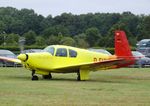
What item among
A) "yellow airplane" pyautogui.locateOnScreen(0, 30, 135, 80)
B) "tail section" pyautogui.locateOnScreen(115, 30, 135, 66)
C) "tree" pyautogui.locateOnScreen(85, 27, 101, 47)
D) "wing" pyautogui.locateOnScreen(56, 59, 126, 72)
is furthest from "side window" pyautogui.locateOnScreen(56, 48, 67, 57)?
"tree" pyautogui.locateOnScreen(85, 27, 101, 47)

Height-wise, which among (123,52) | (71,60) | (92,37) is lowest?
(71,60)

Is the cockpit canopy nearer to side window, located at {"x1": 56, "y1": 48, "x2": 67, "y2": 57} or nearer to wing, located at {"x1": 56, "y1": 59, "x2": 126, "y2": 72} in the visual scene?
side window, located at {"x1": 56, "y1": 48, "x2": 67, "y2": 57}

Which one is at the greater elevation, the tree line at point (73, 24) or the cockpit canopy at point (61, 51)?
the tree line at point (73, 24)

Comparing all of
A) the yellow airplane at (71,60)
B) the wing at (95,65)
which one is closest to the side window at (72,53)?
the yellow airplane at (71,60)

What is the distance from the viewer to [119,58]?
2744 centimetres

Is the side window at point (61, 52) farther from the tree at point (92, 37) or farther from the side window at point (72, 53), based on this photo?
the tree at point (92, 37)

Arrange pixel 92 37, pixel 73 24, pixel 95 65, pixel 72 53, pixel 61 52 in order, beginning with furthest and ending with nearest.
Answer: pixel 73 24
pixel 92 37
pixel 72 53
pixel 61 52
pixel 95 65

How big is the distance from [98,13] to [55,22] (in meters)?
20.9

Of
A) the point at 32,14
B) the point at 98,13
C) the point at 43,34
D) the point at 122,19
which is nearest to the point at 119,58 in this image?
the point at 43,34

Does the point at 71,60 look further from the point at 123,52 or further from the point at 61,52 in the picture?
the point at 123,52

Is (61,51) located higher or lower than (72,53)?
higher

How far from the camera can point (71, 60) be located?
27078mm

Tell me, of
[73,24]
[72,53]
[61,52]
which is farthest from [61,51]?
[73,24]

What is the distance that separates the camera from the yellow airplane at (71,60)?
86.0ft
